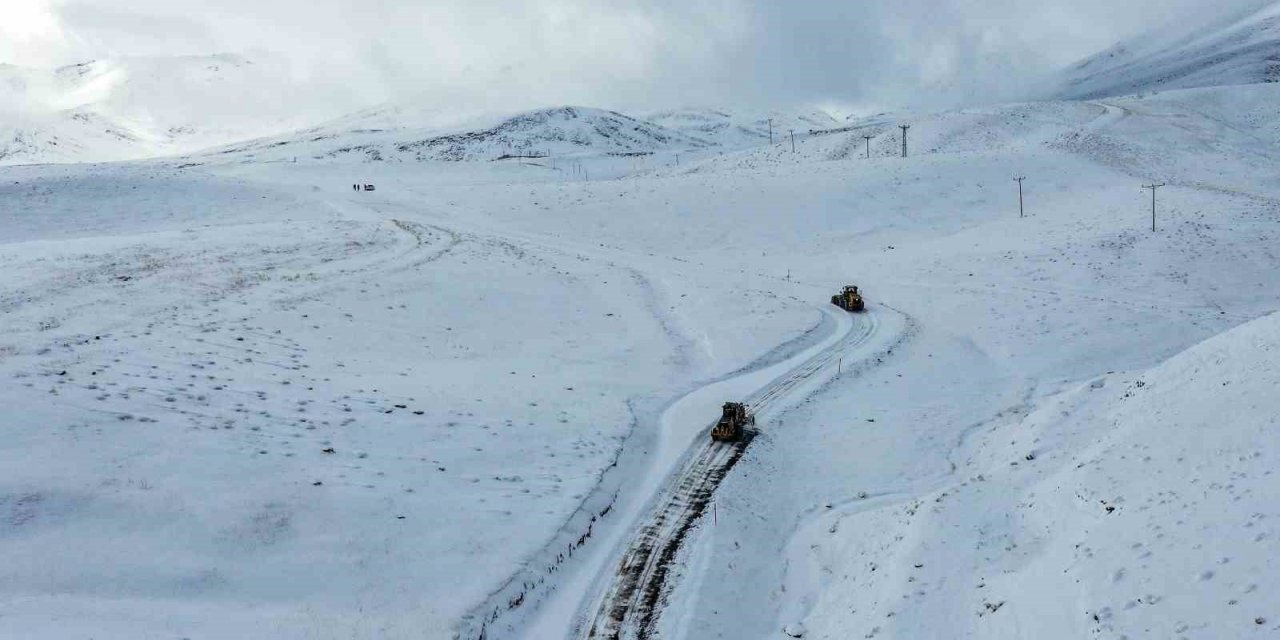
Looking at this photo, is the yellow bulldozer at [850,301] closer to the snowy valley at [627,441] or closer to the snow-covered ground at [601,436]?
the snowy valley at [627,441]

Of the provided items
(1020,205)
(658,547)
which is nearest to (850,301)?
(658,547)

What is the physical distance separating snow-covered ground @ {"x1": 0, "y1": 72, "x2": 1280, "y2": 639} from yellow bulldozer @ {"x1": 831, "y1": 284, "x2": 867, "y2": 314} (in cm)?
135

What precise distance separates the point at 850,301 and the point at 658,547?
2619 centimetres

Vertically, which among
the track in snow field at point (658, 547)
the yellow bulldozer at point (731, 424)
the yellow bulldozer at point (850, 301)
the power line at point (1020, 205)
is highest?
the power line at point (1020, 205)

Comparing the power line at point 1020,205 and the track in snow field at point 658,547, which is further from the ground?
the power line at point 1020,205

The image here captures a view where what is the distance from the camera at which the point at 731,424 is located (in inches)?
895

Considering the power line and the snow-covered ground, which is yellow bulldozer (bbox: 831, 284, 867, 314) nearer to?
the snow-covered ground

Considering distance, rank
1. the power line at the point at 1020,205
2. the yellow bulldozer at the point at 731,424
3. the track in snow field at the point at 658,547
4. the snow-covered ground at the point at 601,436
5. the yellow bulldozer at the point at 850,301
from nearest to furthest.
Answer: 1. the snow-covered ground at the point at 601,436
2. the track in snow field at the point at 658,547
3. the yellow bulldozer at the point at 731,424
4. the yellow bulldozer at the point at 850,301
5. the power line at the point at 1020,205

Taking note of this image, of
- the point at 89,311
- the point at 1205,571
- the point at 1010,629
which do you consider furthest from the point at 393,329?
the point at 1205,571

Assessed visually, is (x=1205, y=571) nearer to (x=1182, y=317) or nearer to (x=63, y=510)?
(x=63, y=510)

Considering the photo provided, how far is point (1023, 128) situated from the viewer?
371ft

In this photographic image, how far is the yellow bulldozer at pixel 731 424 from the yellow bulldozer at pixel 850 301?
18.1 metres

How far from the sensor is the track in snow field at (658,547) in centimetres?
1405

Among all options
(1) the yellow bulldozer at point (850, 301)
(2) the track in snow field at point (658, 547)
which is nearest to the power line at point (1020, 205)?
(1) the yellow bulldozer at point (850, 301)
